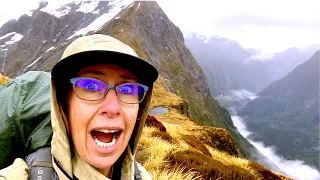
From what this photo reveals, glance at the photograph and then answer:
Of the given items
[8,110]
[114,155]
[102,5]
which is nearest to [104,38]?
[114,155]

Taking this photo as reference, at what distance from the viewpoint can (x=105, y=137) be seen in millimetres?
2600

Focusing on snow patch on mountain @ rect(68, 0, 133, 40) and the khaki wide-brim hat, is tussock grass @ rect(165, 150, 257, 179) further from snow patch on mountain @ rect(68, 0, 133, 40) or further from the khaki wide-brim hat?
snow patch on mountain @ rect(68, 0, 133, 40)

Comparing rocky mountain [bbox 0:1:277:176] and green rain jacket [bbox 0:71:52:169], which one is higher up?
rocky mountain [bbox 0:1:277:176]

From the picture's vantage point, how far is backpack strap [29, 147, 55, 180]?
2.38 metres

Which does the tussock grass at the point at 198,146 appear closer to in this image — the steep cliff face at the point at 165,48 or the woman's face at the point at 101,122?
the woman's face at the point at 101,122

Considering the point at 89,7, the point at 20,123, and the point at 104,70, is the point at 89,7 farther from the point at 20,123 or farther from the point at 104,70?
the point at 104,70

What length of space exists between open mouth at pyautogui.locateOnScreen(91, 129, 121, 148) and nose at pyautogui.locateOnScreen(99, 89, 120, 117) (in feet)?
A: 0.46

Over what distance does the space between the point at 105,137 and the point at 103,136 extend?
18 mm

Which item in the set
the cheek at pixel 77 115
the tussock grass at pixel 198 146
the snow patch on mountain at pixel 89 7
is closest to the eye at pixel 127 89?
the cheek at pixel 77 115

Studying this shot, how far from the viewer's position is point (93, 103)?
255cm

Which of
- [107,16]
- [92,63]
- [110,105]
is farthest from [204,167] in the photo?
[107,16]

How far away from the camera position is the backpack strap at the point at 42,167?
7.82ft

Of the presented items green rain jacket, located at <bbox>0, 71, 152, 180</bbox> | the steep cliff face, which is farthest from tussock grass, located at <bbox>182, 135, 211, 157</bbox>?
the steep cliff face

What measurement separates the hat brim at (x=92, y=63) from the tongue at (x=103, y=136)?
52 centimetres
